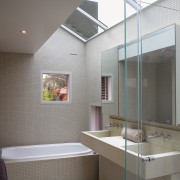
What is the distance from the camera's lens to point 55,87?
4754mm

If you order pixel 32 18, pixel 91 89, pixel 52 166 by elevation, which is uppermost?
pixel 32 18

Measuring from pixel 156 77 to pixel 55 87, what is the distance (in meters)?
2.77

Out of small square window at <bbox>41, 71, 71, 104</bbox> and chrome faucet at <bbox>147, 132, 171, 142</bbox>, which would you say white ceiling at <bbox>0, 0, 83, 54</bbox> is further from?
chrome faucet at <bbox>147, 132, 171, 142</bbox>

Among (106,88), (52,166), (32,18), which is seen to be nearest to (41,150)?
(52,166)

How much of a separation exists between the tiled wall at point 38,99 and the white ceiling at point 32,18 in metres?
0.96

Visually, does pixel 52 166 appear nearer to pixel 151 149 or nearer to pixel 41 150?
pixel 41 150

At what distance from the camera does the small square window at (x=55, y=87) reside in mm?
4620

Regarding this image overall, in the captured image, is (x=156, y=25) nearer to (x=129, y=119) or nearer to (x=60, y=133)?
(x=129, y=119)

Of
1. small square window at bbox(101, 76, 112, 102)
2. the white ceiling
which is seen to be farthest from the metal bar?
small square window at bbox(101, 76, 112, 102)

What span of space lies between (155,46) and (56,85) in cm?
284

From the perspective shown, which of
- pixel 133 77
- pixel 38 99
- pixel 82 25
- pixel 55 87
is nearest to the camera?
pixel 133 77

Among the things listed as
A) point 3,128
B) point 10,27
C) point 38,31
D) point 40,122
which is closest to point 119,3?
point 38,31

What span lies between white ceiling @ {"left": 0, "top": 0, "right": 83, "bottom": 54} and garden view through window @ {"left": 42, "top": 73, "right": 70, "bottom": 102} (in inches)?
49.7

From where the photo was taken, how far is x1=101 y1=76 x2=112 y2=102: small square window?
12.1 ft
